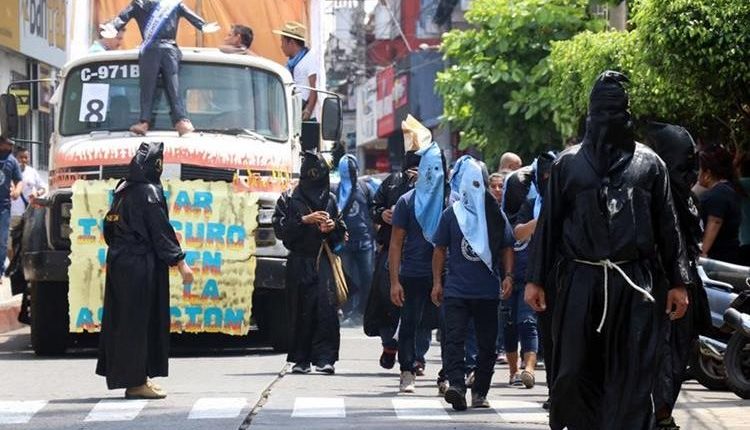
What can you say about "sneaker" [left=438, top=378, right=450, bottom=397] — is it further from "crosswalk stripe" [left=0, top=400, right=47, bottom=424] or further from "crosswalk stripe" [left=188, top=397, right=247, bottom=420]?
"crosswalk stripe" [left=0, top=400, right=47, bottom=424]

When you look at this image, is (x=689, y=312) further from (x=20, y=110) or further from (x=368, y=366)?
(x=20, y=110)

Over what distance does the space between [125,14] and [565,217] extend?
9.93 m

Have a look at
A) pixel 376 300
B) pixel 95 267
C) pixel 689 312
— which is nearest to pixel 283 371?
pixel 376 300

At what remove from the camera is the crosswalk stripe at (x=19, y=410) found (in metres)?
12.0

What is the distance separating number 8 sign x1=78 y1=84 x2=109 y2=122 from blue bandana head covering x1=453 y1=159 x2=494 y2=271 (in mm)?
5560

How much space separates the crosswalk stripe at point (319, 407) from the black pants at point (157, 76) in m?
4.87

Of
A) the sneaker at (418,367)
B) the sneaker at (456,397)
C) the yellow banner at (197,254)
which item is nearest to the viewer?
the sneaker at (456,397)

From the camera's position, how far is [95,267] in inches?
664

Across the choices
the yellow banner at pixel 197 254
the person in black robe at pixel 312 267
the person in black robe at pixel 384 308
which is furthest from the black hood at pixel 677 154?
the yellow banner at pixel 197 254

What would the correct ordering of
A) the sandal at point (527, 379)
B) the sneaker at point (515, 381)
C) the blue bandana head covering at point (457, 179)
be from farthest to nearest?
the sneaker at point (515, 381)
the sandal at point (527, 379)
the blue bandana head covering at point (457, 179)

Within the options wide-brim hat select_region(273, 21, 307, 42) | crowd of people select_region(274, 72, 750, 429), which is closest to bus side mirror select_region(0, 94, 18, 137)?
wide-brim hat select_region(273, 21, 307, 42)

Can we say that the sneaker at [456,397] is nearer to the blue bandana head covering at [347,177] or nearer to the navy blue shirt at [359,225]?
the blue bandana head covering at [347,177]

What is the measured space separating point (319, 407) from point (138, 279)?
5.60ft

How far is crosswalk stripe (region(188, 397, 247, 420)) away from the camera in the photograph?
39.5ft
